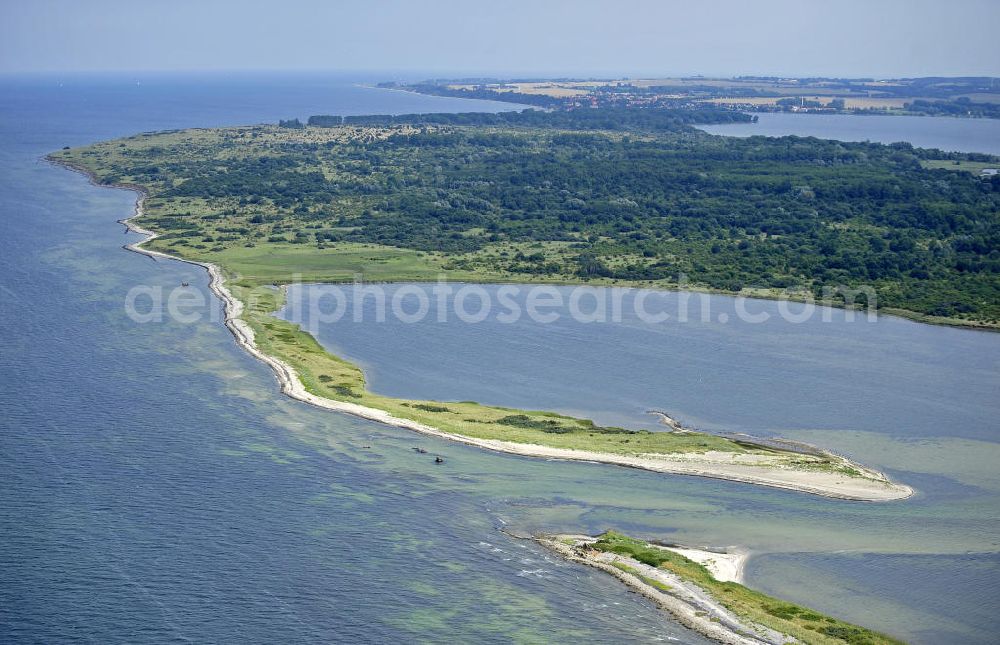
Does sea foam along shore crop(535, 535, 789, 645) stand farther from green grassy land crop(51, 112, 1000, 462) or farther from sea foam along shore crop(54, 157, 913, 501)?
green grassy land crop(51, 112, 1000, 462)

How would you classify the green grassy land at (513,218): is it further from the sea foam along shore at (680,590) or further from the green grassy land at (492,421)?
the sea foam along shore at (680,590)

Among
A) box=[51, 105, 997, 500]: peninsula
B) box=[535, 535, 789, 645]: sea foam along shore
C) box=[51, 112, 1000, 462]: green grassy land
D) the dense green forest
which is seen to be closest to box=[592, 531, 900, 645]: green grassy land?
box=[535, 535, 789, 645]: sea foam along shore

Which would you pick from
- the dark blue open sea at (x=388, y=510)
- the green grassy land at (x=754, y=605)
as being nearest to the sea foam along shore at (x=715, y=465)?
the dark blue open sea at (x=388, y=510)

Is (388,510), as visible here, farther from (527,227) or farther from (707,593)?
(527,227)

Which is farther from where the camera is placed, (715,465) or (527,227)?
(527,227)

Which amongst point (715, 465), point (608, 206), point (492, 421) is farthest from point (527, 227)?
point (715, 465)

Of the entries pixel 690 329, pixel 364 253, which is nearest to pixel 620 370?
pixel 690 329

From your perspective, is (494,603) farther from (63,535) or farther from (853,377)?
(853,377)
